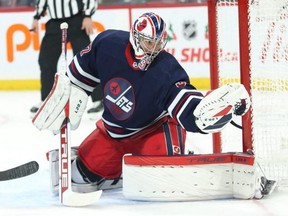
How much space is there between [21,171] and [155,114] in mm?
593

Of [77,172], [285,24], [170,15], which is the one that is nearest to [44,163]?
[77,172]

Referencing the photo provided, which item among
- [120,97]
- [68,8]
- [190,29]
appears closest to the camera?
[120,97]

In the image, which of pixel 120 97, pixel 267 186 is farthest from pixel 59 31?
pixel 267 186

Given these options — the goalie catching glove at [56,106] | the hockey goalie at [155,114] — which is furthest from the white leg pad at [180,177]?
the goalie catching glove at [56,106]

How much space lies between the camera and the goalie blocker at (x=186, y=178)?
2852mm

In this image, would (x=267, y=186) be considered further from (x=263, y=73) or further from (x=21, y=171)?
(x=21, y=171)

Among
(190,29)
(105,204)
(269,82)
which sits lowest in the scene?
(105,204)

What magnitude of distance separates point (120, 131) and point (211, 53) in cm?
61

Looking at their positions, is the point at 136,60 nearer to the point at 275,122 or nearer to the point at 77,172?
the point at 77,172

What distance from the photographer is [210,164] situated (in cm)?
287

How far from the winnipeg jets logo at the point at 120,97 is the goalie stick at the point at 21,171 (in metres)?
0.39

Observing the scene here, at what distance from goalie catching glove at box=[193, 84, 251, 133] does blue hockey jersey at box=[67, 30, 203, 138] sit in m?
0.07

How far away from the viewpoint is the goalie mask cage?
2.99 m

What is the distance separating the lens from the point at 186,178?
9.36 feet
